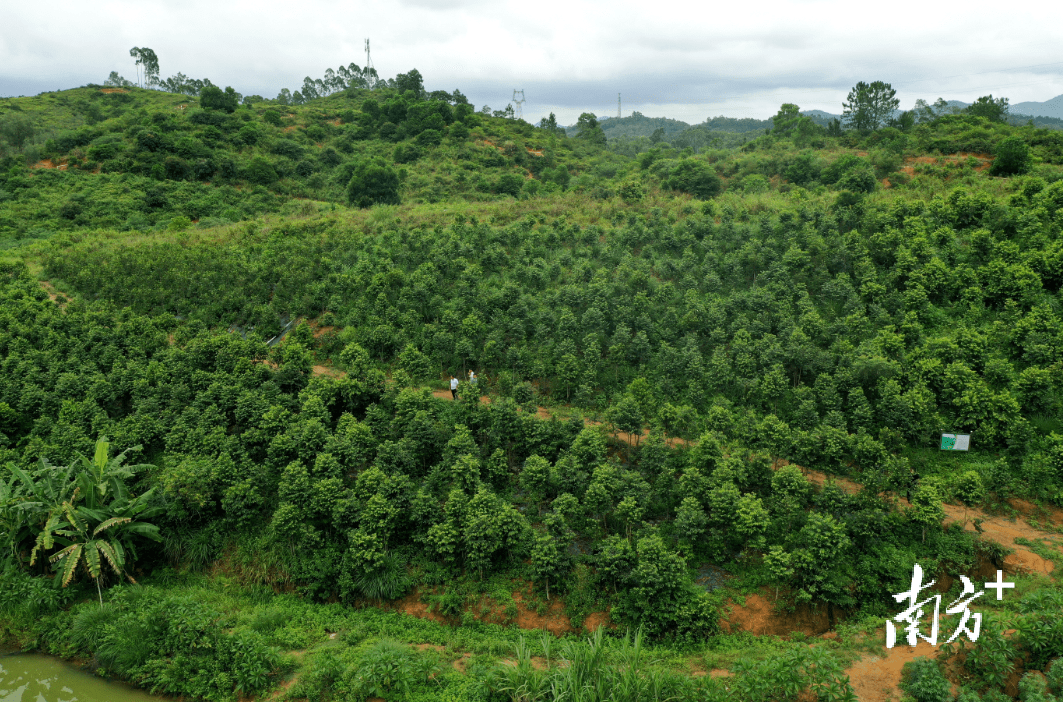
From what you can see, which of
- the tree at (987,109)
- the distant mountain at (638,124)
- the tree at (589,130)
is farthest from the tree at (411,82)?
the distant mountain at (638,124)

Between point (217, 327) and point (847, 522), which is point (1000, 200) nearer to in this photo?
point (847, 522)

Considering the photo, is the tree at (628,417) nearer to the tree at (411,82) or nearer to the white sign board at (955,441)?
the white sign board at (955,441)

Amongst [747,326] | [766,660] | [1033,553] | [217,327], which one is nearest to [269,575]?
[766,660]

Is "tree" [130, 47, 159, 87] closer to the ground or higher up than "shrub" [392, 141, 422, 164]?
higher up

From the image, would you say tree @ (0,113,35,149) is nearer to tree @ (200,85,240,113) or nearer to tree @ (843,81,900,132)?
tree @ (200,85,240,113)

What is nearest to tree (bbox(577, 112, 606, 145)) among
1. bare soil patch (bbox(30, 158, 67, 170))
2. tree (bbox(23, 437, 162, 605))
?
bare soil patch (bbox(30, 158, 67, 170))

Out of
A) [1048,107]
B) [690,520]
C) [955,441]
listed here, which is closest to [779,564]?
[690,520]

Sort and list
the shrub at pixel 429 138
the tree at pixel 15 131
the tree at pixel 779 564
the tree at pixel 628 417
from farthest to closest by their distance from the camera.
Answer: the shrub at pixel 429 138 < the tree at pixel 15 131 < the tree at pixel 628 417 < the tree at pixel 779 564
